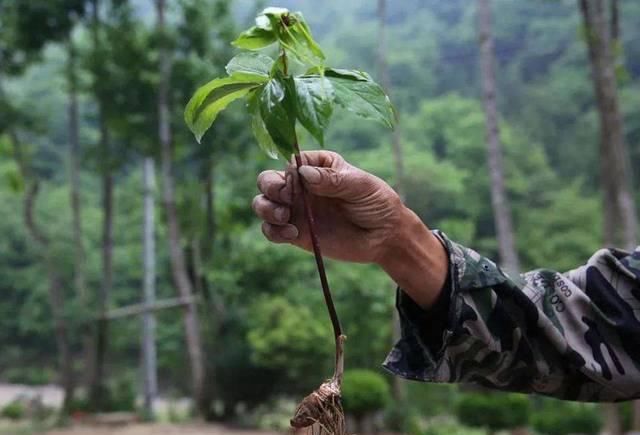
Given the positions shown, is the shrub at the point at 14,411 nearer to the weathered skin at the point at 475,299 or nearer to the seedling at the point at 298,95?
the weathered skin at the point at 475,299

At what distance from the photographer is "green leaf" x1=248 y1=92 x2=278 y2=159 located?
0.64 metres

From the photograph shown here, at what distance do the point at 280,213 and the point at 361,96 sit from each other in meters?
0.11

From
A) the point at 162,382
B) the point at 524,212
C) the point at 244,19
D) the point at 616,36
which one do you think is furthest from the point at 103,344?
the point at 616,36

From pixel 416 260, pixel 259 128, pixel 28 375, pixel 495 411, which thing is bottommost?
pixel 28 375

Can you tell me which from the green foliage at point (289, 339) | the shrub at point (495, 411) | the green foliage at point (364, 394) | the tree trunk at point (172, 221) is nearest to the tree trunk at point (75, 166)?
the tree trunk at point (172, 221)

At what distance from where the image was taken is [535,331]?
82cm

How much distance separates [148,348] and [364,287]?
314 centimetres

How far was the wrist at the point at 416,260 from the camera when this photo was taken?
0.74 m

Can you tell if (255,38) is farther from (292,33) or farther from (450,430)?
(450,430)

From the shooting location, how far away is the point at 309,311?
7.59 m

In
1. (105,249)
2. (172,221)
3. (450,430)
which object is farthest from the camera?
(105,249)

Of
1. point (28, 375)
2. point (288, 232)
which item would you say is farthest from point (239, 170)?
point (288, 232)

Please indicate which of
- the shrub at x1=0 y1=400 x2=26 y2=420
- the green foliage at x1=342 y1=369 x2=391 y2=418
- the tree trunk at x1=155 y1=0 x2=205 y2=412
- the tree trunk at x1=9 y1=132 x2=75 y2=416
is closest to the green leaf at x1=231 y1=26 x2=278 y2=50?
the green foliage at x1=342 y1=369 x2=391 y2=418

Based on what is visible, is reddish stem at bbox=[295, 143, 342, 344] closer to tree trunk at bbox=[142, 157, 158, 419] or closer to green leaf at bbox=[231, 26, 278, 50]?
green leaf at bbox=[231, 26, 278, 50]
